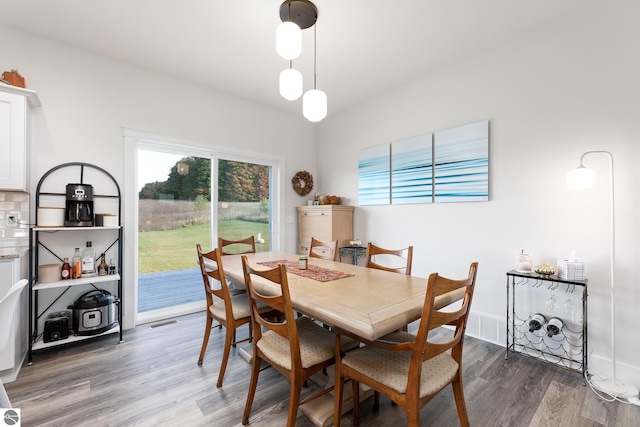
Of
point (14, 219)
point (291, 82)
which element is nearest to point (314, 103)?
point (291, 82)

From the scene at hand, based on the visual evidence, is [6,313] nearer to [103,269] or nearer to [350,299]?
[350,299]

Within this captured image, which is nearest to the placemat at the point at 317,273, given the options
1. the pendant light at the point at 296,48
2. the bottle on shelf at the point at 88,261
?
the pendant light at the point at 296,48

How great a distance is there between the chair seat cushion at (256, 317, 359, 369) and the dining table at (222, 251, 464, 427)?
0.71 feet

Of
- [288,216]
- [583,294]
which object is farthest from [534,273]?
[288,216]

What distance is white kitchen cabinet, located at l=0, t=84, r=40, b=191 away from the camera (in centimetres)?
211

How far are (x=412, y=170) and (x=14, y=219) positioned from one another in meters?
3.84

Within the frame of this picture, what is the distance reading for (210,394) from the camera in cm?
189

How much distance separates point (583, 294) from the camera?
81.5 inches

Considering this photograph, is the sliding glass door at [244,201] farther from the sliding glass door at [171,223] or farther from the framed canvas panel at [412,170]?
the framed canvas panel at [412,170]

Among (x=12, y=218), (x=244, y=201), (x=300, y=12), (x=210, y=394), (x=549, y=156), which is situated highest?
(x=300, y=12)

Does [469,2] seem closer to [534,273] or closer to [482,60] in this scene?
[482,60]

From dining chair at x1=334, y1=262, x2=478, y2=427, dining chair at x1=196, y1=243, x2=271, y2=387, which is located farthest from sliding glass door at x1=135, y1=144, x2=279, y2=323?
dining chair at x1=334, y1=262, x2=478, y2=427

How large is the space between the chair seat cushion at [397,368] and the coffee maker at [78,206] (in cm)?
261

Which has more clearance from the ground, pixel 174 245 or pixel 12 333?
pixel 174 245
